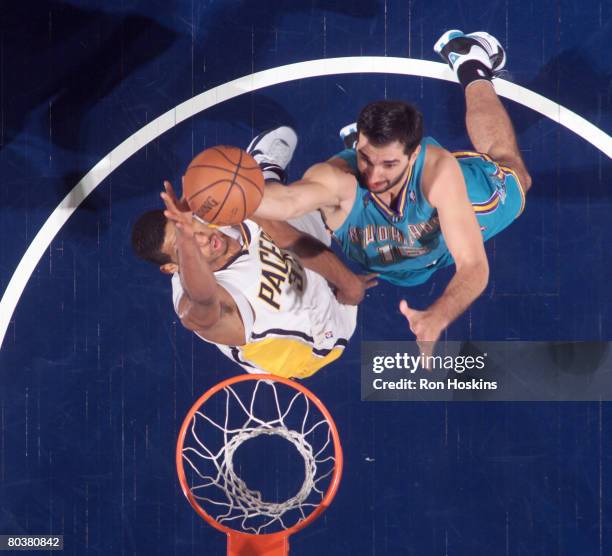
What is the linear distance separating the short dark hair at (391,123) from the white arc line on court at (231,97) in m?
0.23

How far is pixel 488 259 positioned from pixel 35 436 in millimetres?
2972

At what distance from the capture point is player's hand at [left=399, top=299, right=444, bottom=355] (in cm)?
403

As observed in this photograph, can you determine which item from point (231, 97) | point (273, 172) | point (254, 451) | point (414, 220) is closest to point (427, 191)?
point (414, 220)

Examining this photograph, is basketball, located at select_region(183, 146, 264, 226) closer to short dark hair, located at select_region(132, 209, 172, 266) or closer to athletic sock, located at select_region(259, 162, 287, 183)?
athletic sock, located at select_region(259, 162, 287, 183)

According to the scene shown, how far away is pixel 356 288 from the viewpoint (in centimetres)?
486

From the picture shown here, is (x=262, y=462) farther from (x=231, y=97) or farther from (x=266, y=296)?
(x=231, y=97)

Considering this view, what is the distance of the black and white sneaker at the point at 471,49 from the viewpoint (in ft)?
15.7

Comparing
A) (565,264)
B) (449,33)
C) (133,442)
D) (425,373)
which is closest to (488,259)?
(565,264)

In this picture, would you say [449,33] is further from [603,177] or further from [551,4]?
[603,177]

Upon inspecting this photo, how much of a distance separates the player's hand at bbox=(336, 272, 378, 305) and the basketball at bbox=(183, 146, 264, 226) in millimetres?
1001

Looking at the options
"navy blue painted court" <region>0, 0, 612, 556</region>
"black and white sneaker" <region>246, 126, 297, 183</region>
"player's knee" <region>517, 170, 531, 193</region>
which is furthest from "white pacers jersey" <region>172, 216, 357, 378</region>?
"player's knee" <region>517, 170, 531, 193</region>

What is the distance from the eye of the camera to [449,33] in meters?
4.87

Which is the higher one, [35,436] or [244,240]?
[244,240]

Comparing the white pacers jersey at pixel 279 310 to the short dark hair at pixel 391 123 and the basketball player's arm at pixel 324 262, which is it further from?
the short dark hair at pixel 391 123
